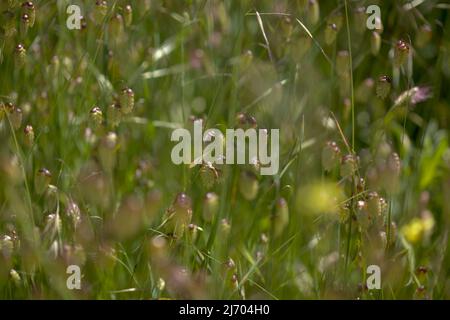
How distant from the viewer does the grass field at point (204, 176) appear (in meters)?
1.24

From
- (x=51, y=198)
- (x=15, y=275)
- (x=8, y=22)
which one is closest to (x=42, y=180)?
(x=51, y=198)

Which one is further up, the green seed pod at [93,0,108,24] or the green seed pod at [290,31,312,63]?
the green seed pod at [93,0,108,24]

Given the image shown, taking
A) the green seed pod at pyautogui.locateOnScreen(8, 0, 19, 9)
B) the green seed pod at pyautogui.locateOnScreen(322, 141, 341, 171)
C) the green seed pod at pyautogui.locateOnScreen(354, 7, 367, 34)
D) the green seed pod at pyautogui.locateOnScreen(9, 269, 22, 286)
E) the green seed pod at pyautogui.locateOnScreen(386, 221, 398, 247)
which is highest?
the green seed pod at pyautogui.locateOnScreen(8, 0, 19, 9)

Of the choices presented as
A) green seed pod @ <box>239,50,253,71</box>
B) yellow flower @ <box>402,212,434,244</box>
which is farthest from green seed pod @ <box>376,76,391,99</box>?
yellow flower @ <box>402,212,434,244</box>

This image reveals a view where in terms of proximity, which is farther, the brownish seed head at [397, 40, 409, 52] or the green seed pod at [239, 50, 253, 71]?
the green seed pod at [239, 50, 253, 71]

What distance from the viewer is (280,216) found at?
134cm

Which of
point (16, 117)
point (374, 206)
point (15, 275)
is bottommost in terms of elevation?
point (15, 275)

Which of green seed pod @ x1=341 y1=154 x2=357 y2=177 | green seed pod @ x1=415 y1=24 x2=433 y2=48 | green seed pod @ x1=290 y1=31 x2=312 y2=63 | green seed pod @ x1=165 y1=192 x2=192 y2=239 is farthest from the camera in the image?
green seed pod @ x1=415 y1=24 x2=433 y2=48

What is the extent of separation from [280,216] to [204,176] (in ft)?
0.59

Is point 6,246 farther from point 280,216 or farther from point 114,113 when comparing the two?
point 280,216

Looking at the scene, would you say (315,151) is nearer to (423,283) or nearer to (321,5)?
(423,283)

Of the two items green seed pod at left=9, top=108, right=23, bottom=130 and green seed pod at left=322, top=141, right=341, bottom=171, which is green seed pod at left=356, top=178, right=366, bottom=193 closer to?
green seed pod at left=322, top=141, right=341, bottom=171

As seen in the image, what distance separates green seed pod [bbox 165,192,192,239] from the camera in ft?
3.79
